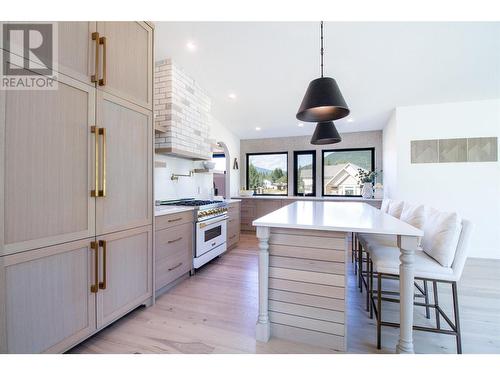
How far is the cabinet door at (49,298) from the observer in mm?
1224

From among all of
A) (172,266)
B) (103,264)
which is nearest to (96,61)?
(103,264)

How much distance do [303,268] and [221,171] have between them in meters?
3.98

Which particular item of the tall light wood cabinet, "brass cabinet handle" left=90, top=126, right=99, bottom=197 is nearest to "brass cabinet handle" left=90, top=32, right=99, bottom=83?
the tall light wood cabinet

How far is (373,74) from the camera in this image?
3.18 metres

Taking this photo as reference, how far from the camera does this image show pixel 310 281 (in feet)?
5.42

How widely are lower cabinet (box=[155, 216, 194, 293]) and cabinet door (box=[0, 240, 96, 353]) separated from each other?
743mm

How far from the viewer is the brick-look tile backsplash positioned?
9.92 feet

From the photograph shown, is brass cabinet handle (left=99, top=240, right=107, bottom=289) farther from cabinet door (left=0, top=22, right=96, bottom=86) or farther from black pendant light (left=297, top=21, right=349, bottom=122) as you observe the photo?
black pendant light (left=297, top=21, right=349, bottom=122)

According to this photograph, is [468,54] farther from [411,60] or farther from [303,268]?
[303,268]

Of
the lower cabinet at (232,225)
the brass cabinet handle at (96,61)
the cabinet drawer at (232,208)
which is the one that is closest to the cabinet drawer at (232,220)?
the lower cabinet at (232,225)

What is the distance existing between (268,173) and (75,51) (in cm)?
499

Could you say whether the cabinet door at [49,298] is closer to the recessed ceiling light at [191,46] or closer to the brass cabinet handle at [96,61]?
the brass cabinet handle at [96,61]

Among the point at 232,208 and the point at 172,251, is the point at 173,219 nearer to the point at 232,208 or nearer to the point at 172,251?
the point at 172,251
